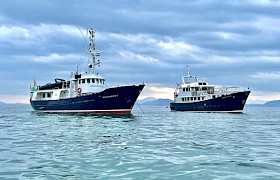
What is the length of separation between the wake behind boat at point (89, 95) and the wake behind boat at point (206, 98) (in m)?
20.4

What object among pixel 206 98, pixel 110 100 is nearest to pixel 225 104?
pixel 206 98

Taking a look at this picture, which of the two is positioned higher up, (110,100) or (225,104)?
(110,100)

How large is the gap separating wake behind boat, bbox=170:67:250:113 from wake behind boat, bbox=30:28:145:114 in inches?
804

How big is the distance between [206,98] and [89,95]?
27136 millimetres

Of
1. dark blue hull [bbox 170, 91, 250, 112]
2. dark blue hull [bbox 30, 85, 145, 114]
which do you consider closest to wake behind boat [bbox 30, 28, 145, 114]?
dark blue hull [bbox 30, 85, 145, 114]

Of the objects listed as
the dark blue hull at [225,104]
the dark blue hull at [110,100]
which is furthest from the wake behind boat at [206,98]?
the dark blue hull at [110,100]

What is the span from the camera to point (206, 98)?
6350 cm

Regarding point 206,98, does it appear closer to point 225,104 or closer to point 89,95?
point 225,104

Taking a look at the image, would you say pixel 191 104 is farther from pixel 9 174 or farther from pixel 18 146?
pixel 9 174

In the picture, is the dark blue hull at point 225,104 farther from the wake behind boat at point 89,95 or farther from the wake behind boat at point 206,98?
the wake behind boat at point 89,95

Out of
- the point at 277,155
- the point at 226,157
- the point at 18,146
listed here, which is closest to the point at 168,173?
the point at 226,157

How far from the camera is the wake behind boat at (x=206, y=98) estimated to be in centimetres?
5903

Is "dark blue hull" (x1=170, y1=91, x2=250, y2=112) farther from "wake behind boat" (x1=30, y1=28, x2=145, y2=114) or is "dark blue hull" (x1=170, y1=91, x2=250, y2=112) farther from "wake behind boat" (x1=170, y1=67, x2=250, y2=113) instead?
"wake behind boat" (x1=30, y1=28, x2=145, y2=114)

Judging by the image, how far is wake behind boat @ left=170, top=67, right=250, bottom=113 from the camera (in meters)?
59.0
